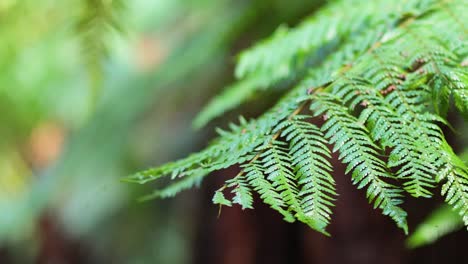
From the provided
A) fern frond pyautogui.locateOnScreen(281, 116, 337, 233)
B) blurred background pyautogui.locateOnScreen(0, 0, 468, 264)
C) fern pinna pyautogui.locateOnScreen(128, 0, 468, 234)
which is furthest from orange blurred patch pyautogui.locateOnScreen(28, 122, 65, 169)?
fern frond pyautogui.locateOnScreen(281, 116, 337, 233)

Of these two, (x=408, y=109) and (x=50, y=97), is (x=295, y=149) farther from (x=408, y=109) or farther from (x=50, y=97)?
(x=50, y=97)

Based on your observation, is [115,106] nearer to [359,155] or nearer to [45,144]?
[45,144]

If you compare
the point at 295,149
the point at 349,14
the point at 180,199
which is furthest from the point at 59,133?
the point at 295,149

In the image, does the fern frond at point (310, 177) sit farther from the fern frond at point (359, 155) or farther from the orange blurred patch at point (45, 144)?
the orange blurred patch at point (45, 144)

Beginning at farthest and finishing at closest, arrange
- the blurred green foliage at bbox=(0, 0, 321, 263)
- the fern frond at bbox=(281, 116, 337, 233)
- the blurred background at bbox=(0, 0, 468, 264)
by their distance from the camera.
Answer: the blurred green foliage at bbox=(0, 0, 321, 263), the blurred background at bbox=(0, 0, 468, 264), the fern frond at bbox=(281, 116, 337, 233)

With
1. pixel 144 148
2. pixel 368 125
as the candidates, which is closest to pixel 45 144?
pixel 144 148

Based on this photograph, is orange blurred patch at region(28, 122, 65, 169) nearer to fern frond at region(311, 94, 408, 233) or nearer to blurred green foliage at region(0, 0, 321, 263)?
blurred green foliage at region(0, 0, 321, 263)
